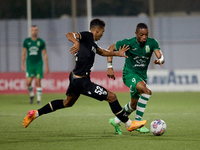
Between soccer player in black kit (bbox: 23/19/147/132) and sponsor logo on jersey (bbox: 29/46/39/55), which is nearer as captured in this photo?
soccer player in black kit (bbox: 23/19/147/132)

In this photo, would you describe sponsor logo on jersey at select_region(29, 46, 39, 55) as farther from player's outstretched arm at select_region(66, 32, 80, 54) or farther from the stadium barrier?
player's outstretched arm at select_region(66, 32, 80, 54)

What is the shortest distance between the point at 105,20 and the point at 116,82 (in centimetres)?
396

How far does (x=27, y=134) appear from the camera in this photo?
21.0 feet

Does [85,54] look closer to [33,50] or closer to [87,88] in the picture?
[87,88]

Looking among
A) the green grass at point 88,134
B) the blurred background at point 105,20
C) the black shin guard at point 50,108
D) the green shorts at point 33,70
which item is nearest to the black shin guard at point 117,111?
the green grass at point 88,134

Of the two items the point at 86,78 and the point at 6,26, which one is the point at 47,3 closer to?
the point at 6,26

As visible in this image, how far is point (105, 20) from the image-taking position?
63.5 ft

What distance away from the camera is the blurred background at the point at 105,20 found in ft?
62.6

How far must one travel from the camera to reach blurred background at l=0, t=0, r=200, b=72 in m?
19.1

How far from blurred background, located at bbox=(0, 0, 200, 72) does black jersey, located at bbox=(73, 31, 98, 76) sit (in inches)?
503

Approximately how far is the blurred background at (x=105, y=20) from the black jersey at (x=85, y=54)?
12768mm

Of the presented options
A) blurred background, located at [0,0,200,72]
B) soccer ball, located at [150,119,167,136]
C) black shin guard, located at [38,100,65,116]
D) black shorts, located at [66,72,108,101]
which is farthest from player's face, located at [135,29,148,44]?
blurred background, located at [0,0,200,72]

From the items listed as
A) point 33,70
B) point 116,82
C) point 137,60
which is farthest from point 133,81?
point 116,82

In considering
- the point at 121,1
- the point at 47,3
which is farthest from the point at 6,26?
the point at 121,1
